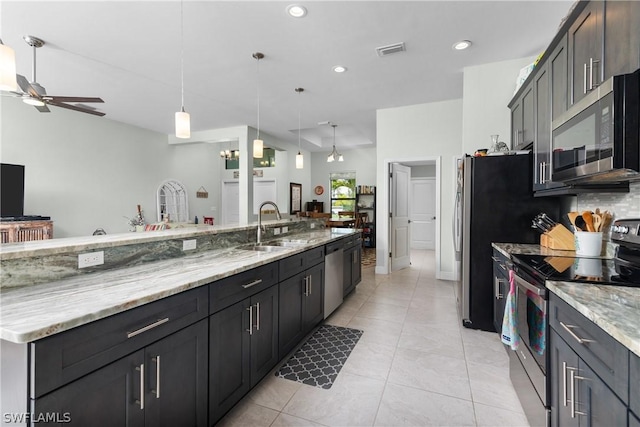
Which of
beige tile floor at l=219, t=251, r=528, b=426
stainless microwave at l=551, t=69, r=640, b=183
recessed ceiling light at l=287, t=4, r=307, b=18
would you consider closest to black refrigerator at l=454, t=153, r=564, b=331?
beige tile floor at l=219, t=251, r=528, b=426

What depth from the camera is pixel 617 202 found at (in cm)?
198

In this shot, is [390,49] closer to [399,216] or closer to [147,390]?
[399,216]

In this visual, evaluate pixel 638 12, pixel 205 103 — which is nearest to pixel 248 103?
pixel 205 103

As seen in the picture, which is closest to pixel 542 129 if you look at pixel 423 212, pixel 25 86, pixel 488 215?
pixel 488 215

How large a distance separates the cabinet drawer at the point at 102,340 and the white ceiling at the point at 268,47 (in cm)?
245

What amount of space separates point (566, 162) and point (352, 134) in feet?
18.6

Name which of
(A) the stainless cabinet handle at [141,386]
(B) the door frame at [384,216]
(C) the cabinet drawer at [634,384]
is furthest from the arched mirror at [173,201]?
(C) the cabinet drawer at [634,384]

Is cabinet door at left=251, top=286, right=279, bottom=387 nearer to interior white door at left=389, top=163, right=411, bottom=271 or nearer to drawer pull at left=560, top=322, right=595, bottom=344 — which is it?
drawer pull at left=560, top=322, right=595, bottom=344

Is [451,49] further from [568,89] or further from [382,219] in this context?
[382,219]

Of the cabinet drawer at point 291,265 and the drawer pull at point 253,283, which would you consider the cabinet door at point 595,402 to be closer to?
the drawer pull at point 253,283

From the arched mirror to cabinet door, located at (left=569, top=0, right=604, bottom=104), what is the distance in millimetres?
7336

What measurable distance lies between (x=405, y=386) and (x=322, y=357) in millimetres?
691

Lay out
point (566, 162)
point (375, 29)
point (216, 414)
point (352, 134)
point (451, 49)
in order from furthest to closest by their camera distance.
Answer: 1. point (352, 134)
2. point (451, 49)
3. point (375, 29)
4. point (566, 162)
5. point (216, 414)

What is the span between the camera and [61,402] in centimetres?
93
